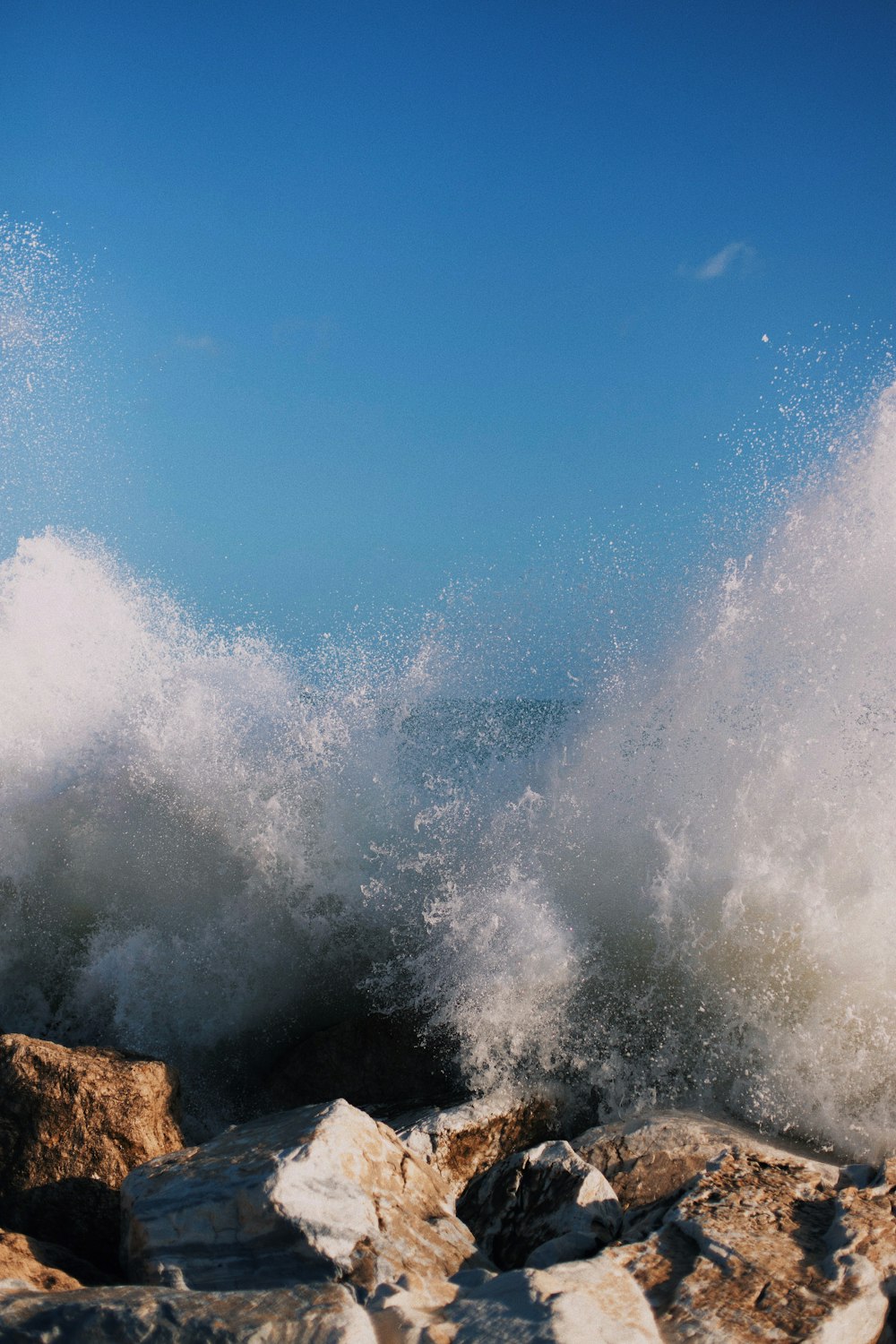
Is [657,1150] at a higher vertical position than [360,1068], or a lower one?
lower

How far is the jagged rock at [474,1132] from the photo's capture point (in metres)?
4.18

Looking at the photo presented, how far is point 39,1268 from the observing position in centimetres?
303

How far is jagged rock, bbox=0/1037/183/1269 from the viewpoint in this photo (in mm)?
3789

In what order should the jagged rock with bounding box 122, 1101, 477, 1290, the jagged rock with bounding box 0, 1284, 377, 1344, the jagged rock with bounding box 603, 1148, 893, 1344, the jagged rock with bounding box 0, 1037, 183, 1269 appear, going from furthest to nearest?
the jagged rock with bounding box 0, 1037, 183, 1269 → the jagged rock with bounding box 122, 1101, 477, 1290 → the jagged rock with bounding box 603, 1148, 893, 1344 → the jagged rock with bounding box 0, 1284, 377, 1344

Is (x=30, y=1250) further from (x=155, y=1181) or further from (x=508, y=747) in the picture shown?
(x=508, y=747)

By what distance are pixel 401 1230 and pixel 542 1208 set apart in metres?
0.70

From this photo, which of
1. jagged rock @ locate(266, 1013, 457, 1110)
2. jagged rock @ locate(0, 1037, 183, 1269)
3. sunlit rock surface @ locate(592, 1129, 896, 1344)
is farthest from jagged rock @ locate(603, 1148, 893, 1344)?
jagged rock @ locate(0, 1037, 183, 1269)

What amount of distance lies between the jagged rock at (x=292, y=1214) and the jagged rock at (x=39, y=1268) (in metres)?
0.18

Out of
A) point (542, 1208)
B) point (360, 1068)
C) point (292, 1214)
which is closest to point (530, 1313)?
point (292, 1214)

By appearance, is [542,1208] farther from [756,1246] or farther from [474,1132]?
[474,1132]

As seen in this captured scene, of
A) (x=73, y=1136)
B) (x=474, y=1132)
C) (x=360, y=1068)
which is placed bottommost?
(x=474, y=1132)

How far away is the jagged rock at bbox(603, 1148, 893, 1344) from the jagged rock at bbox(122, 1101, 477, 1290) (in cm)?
68

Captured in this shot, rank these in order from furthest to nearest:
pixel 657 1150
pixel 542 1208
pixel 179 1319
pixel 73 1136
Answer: pixel 657 1150, pixel 73 1136, pixel 542 1208, pixel 179 1319

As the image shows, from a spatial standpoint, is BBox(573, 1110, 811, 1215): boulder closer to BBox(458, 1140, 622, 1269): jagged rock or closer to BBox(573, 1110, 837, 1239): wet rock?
BBox(573, 1110, 837, 1239): wet rock
